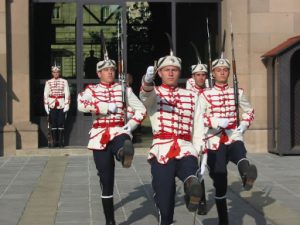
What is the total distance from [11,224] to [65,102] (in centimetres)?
790

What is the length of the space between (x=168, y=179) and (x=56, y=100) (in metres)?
9.87

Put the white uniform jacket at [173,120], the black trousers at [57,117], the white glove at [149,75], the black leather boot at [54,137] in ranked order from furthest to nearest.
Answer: the black leather boot at [54,137], the black trousers at [57,117], the white uniform jacket at [173,120], the white glove at [149,75]

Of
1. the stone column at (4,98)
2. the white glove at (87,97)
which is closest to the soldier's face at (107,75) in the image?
the white glove at (87,97)

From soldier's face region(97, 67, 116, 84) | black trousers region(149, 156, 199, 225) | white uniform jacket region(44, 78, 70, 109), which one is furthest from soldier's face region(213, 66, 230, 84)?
white uniform jacket region(44, 78, 70, 109)

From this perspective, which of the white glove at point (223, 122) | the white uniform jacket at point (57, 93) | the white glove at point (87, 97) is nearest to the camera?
the white glove at point (223, 122)

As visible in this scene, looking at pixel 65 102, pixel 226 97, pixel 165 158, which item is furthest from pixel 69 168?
pixel 165 158

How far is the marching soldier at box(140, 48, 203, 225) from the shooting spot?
6035 mm

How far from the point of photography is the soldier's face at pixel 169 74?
625 cm

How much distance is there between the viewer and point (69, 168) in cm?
1312

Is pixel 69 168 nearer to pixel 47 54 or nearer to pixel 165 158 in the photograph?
pixel 47 54

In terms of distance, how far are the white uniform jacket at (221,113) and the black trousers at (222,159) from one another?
2.3 inches

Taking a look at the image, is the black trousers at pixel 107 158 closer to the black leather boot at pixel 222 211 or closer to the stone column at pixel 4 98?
the black leather boot at pixel 222 211

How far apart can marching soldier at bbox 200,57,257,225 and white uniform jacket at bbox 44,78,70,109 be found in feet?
26.9

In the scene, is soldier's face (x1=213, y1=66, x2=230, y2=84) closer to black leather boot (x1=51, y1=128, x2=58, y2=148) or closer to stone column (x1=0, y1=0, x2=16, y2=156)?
stone column (x1=0, y1=0, x2=16, y2=156)
